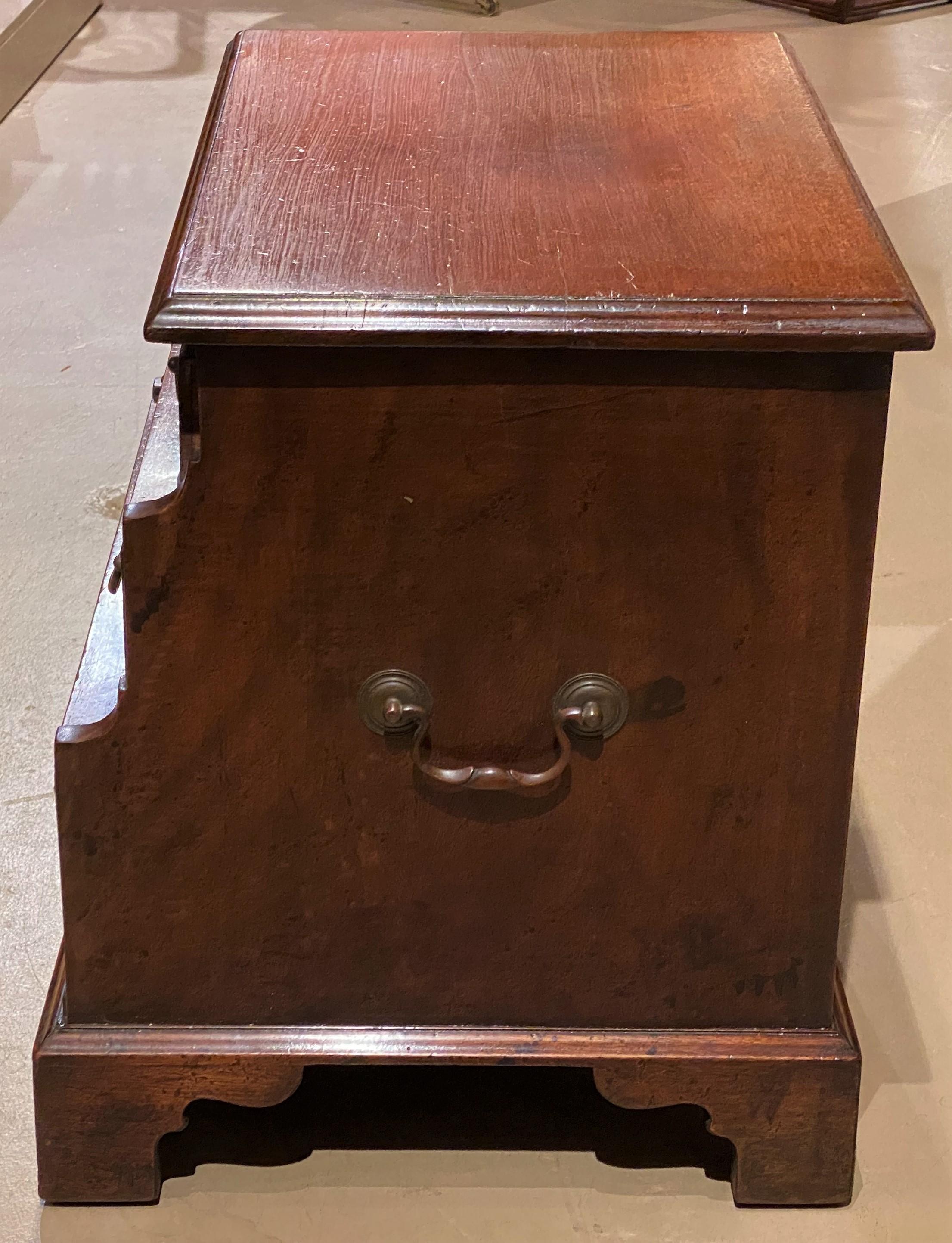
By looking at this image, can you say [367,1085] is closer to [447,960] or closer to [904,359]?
[447,960]

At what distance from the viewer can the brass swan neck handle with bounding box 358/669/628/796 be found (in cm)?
106

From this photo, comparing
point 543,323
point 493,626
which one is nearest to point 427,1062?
point 493,626

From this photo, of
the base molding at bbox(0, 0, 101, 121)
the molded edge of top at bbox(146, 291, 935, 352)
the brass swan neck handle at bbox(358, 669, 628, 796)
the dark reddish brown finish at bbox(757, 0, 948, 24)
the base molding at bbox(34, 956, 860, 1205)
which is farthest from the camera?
the dark reddish brown finish at bbox(757, 0, 948, 24)

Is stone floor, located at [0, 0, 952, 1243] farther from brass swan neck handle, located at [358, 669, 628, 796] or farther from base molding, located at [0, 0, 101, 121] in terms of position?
brass swan neck handle, located at [358, 669, 628, 796]

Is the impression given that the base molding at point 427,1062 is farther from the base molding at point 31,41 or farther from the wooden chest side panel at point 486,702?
the base molding at point 31,41

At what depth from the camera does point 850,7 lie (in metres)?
4.24

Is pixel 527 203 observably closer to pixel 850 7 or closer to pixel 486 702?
pixel 486 702

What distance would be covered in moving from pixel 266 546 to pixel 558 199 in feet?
1.12

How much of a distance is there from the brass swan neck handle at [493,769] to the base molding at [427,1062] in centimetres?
24

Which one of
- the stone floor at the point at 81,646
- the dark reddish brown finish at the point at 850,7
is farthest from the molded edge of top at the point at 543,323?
the dark reddish brown finish at the point at 850,7

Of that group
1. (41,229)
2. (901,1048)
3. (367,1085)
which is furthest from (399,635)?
(41,229)

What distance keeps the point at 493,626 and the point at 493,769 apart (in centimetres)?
11

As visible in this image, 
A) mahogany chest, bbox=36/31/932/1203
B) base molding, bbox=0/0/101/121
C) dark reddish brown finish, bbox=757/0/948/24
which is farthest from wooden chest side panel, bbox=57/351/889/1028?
dark reddish brown finish, bbox=757/0/948/24

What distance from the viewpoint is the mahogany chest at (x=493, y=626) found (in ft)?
3.14
